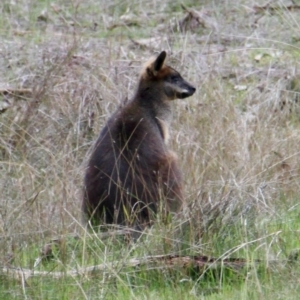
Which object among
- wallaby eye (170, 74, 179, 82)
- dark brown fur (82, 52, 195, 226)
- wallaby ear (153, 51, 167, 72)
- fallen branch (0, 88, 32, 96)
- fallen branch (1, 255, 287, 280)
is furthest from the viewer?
fallen branch (0, 88, 32, 96)

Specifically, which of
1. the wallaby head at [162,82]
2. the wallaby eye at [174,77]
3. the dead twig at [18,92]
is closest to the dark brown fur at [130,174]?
the wallaby head at [162,82]

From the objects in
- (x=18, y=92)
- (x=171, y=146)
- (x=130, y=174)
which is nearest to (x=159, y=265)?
(x=130, y=174)

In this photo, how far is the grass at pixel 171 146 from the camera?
186 inches

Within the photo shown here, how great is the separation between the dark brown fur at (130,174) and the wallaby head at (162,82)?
725 millimetres

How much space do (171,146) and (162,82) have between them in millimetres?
531

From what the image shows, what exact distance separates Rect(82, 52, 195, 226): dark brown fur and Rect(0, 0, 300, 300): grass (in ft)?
0.60

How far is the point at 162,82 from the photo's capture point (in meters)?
7.39

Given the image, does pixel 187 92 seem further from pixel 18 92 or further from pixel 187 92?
pixel 18 92

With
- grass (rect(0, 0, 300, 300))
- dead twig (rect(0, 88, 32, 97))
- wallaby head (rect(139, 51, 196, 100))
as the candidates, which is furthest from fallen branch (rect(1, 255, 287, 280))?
dead twig (rect(0, 88, 32, 97))

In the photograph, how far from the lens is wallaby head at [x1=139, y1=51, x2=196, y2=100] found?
728cm

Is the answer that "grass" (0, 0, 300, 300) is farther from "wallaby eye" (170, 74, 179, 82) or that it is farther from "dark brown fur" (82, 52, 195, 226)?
"wallaby eye" (170, 74, 179, 82)

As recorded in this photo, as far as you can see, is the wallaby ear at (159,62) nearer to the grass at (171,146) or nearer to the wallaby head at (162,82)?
the wallaby head at (162,82)

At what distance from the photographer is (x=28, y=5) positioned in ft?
38.5

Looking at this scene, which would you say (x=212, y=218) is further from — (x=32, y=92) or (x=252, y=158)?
(x=32, y=92)
